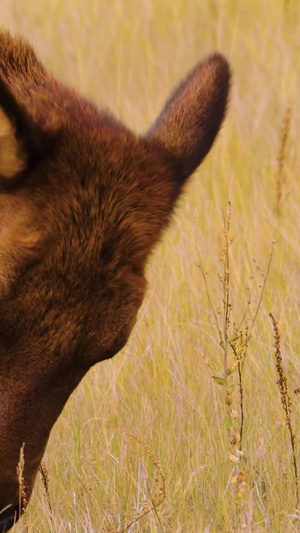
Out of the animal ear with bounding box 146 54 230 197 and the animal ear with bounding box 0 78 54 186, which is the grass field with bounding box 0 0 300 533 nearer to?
the animal ear with bounding box 146 54 230 197

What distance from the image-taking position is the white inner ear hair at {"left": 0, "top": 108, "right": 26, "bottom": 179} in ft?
11.4

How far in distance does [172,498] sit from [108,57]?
635 centimetres

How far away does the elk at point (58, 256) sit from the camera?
3676 millimetres

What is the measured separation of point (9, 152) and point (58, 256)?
14.9 inches

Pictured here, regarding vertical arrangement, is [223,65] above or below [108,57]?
above

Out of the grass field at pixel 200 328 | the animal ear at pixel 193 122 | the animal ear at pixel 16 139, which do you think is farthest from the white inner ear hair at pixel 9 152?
the grass field at pixel 200 328

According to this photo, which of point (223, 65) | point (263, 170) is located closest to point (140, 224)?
point (223, 65)

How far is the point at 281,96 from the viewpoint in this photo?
9.30m

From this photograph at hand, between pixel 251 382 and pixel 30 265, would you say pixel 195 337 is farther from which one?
pixel 30 265

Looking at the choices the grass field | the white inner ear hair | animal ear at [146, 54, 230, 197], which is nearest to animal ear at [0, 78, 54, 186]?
the white inner ear hair

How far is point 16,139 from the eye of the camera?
3.58 meters

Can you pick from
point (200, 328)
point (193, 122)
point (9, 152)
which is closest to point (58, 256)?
point (9, 152)

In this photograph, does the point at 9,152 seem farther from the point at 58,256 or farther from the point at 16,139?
the point at 58,256

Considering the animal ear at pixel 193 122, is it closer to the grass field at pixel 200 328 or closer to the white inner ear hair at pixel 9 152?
the grass field at pixel 200 328
